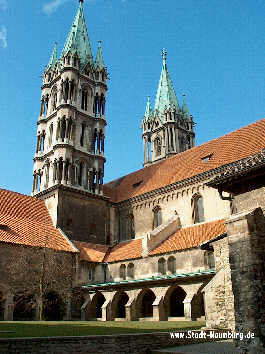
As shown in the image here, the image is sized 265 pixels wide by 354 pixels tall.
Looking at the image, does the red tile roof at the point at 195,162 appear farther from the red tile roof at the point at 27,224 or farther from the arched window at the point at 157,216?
the red tile roof at the point at 27,224

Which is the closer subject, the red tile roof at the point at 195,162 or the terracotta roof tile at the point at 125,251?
the red tile roof at the point at 195,162

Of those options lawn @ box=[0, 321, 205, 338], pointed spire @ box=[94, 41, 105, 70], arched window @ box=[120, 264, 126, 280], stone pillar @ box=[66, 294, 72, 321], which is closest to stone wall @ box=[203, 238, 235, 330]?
lawn @ box=[0, 321, 205, 338]

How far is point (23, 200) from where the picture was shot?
33.6 meters

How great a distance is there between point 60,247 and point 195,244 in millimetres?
11591

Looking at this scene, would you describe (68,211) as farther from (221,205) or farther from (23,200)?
(221,205)

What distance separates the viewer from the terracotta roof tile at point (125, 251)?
Answer: 1187 inches

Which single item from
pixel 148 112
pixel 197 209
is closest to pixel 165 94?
pixel 148 112

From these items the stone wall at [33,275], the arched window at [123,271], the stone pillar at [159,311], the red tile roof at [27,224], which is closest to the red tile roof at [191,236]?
the arched window at [123,271]

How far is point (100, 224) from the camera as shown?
36375 mm

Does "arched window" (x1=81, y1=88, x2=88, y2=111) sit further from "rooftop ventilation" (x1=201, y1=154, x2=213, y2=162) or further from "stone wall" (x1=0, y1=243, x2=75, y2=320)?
"stone wall" (x1=0, y1=243, x2=75, y2=320)

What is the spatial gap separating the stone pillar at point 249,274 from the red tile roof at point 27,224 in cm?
1979

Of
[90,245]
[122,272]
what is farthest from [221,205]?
[90,245]

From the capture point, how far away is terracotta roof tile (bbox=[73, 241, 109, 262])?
31.7 m

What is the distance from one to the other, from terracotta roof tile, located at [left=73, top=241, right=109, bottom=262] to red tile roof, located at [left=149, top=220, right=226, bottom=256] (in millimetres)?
6352
